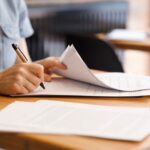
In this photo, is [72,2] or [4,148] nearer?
[4,148]

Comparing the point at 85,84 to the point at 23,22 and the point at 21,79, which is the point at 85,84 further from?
the point at 23,22

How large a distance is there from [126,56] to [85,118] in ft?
11.0

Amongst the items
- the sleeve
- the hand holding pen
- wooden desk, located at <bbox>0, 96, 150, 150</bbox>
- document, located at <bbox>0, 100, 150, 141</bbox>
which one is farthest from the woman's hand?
the sleeve

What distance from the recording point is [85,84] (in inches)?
47.6

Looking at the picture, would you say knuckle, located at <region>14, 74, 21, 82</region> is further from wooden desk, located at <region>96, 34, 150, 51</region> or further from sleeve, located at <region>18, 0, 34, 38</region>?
wooden desk, located at <region>96, 34, 150, 51</region>

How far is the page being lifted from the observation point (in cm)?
115

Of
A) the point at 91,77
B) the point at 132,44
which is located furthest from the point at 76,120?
the point at 132,44

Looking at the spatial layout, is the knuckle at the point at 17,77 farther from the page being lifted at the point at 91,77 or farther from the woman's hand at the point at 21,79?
the page being lifted at the point at 91,77

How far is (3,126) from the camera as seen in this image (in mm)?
838

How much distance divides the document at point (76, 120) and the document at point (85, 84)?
0.12 m

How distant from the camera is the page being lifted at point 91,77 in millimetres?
1146

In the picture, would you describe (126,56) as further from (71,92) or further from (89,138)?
(89,138)

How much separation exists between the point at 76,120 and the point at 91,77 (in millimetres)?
289

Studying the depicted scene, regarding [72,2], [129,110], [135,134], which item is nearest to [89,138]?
[135,134]
